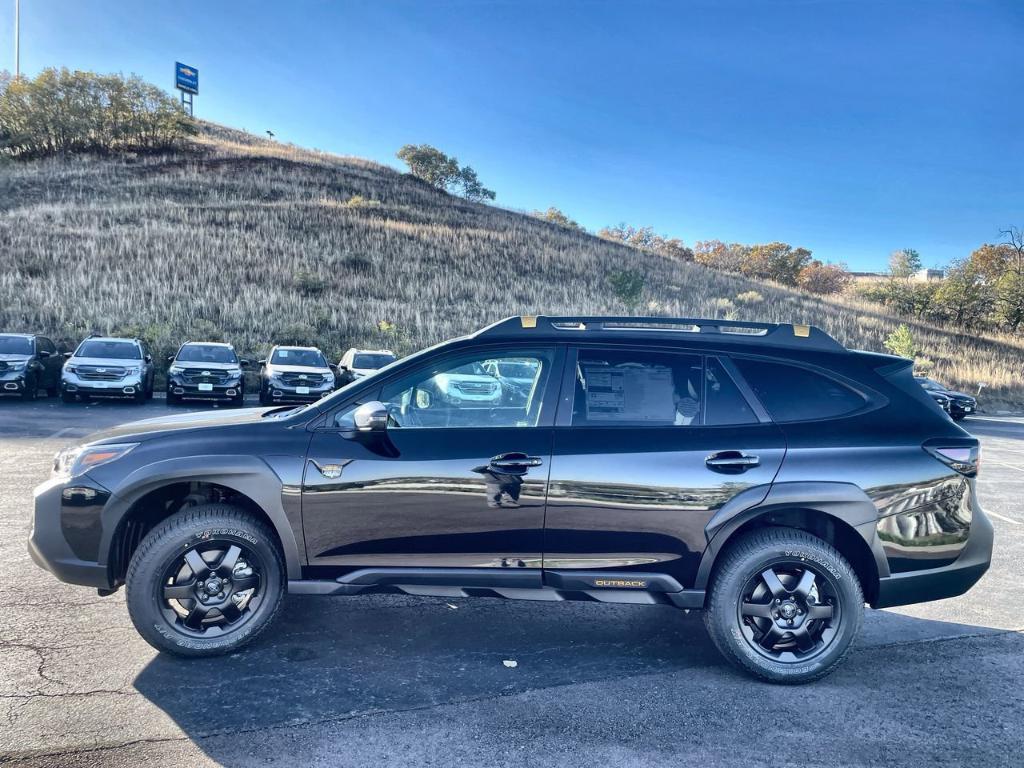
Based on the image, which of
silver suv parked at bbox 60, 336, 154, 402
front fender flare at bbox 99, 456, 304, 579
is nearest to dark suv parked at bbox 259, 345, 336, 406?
silver suv parked at bbox 60, 336, 154, 402

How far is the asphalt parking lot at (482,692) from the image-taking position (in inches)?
115

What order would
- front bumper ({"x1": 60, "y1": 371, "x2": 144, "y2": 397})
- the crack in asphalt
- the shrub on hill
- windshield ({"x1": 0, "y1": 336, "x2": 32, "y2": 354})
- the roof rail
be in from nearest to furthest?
the crack in asphalt < the roof rail < front bumper ({"x1": 60, "y1": 371, "x2": 144, "y2": 397}) < windshield ({"x1": 0, "y1": 336, "x2": 32, "y2": 354}) < the shrub on hill

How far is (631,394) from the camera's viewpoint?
3.79 metres

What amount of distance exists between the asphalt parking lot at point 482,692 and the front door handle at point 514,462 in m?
1.12

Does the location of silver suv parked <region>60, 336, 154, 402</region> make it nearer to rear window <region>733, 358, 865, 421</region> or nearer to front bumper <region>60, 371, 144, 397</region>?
front bumper <region>60, 371, 144, 397</region>

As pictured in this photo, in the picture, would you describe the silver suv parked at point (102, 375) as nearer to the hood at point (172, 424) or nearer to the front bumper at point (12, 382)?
the front bumper at point (12, 382)

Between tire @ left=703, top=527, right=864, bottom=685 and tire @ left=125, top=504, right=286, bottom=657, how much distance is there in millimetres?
2397

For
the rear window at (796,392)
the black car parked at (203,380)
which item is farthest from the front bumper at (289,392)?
the rear window at (796,392)

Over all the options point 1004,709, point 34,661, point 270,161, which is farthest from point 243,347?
point 270,161

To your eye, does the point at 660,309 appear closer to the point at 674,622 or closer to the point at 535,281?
the point at 535,281

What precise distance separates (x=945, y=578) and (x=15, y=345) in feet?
56.9

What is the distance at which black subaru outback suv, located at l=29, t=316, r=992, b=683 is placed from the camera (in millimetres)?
3557

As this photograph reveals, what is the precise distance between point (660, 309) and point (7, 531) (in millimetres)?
35822

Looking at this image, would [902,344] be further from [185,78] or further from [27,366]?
[185,78]
